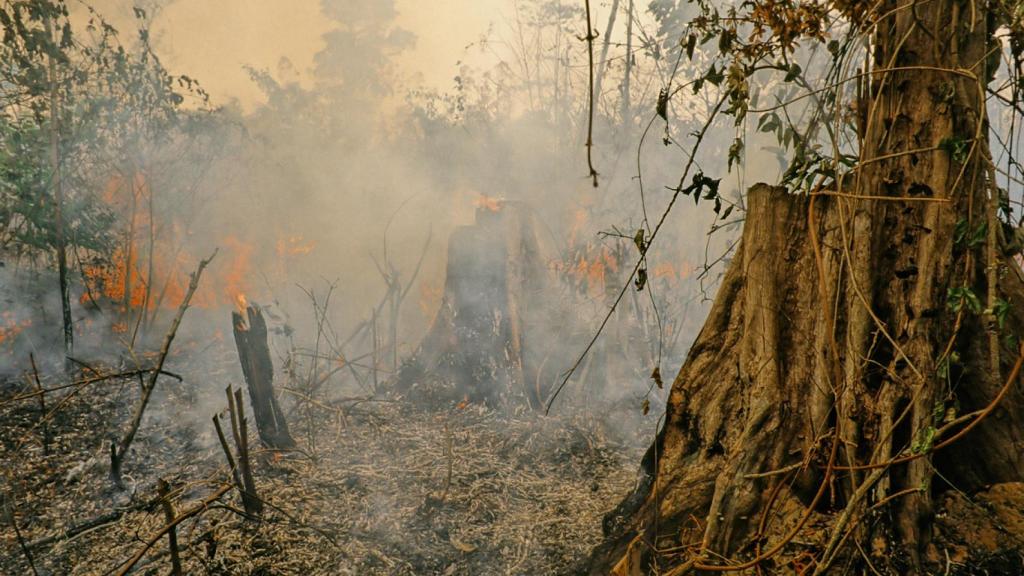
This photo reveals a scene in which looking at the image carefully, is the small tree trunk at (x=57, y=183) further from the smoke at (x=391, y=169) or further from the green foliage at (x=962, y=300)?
the green foliage at (x=962, y=300)

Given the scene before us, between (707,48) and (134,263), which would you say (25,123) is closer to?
(134,263)

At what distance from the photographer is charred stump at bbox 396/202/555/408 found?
5.84 m

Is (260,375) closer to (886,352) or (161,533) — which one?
(161,533)

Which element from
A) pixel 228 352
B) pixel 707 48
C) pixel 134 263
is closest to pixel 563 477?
pixel 228 352

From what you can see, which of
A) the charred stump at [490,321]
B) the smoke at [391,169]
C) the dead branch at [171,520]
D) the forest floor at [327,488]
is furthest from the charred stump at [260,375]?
the smoke at [391,169]

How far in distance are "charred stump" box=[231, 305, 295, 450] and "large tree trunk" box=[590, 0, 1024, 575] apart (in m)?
3.39

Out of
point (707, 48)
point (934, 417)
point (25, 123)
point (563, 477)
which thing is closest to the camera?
point (934, 417)

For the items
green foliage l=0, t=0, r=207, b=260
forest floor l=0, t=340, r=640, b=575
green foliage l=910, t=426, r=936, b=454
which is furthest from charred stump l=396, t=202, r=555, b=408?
green foliage l=910, t=426, r=936, b=454

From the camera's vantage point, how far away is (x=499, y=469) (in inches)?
176

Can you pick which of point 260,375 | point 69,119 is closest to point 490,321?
point 260,375

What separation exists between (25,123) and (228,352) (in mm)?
3315

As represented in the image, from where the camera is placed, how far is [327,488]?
162 inches

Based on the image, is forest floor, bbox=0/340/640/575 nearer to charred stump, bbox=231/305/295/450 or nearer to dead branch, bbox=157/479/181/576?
charred stump, bbox=231/305/295/450

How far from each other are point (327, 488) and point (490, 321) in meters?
2.52
